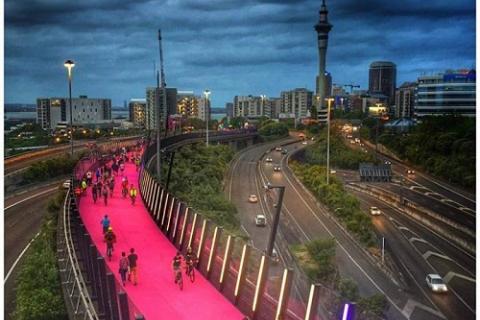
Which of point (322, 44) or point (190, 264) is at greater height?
point (322, 44)

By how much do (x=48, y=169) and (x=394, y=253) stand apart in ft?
94.0

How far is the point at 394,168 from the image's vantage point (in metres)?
74.4

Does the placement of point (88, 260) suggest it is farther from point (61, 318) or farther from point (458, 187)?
point (458, 187)

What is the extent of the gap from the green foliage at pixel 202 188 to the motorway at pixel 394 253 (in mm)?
3803

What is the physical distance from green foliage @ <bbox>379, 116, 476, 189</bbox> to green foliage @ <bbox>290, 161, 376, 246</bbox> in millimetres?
17720

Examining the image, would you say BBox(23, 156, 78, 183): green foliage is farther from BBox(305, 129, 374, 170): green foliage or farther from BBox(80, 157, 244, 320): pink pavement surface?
BBox(305, 129, 374, 170): green foliage

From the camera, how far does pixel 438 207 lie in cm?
5062

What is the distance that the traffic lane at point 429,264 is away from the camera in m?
28.2

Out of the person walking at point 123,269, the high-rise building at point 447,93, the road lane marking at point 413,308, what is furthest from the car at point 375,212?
the high-rise building at point 447,93

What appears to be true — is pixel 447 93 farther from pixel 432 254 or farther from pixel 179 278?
pixel 179 278

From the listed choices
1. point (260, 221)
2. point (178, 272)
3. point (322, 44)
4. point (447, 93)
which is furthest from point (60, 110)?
point (178, 272)

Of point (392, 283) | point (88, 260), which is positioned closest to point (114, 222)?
point (88, 260)

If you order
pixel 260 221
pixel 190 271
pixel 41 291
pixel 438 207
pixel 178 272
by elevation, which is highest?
pixel 178 272

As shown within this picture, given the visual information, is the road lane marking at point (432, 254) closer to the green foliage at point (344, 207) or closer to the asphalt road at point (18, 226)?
the green foliage at point (344, 207)
